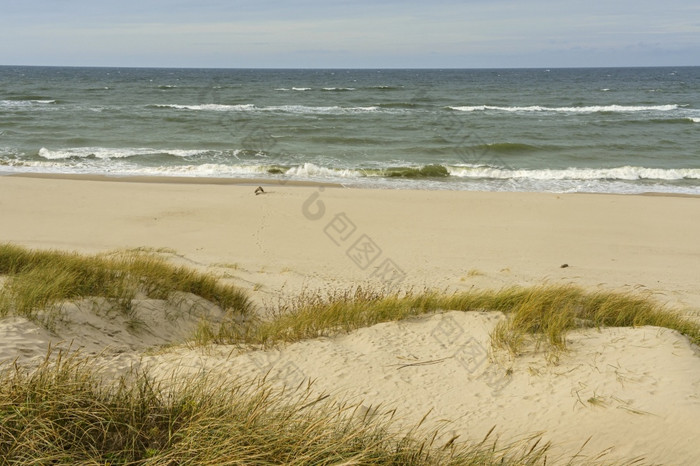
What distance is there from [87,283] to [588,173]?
55.8ft

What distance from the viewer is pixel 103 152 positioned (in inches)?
890

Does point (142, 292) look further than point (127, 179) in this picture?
No

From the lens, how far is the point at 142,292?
6.82 meters

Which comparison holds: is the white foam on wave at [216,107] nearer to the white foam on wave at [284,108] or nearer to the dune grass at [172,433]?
the white foam on wave at [284,108]

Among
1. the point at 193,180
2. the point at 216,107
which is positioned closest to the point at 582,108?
the point at 216,107

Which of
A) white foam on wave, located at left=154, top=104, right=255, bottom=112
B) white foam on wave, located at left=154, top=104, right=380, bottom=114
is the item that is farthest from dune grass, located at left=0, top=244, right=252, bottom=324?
white foam on wave, located at left=154, top=104, right=255, bottom=112

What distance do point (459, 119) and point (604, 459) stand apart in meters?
32.3

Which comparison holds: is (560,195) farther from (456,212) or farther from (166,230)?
(166,230)

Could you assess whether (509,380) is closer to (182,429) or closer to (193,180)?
(182,429)

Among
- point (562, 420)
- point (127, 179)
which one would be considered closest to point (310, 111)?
point (127, 179)

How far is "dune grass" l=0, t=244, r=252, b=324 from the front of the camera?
5.60 meters

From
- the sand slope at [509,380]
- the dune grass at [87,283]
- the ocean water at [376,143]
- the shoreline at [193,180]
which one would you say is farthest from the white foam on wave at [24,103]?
the sand slope at [509,380]

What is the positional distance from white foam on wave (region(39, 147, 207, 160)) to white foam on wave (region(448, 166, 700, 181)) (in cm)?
1020

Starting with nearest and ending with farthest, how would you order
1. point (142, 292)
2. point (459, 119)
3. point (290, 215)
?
point (142, 292), point (290, 215), point (459, 119)
